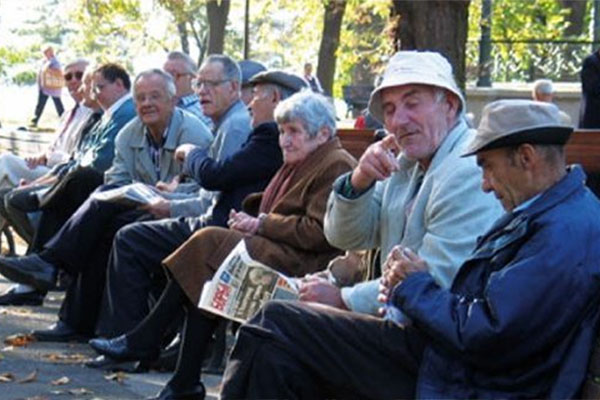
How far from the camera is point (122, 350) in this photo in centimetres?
846

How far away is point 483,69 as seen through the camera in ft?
79.8

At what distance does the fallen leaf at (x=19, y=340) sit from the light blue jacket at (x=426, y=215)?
4.04 metres

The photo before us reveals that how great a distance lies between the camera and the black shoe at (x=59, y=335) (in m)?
10.0

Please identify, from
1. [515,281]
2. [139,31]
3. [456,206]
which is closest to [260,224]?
[456,206]

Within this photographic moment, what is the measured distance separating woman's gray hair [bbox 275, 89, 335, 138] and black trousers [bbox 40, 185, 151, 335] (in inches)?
96.1

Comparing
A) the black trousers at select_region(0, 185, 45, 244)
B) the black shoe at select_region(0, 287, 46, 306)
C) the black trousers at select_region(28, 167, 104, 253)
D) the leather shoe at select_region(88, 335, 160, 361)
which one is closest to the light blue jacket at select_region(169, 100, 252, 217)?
the leather shoe at select_region(88, 335, 160, 361)

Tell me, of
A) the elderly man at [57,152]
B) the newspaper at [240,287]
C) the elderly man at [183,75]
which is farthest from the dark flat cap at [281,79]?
the elderly man at [57,152]

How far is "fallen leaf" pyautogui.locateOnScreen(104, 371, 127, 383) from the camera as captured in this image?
8523 millimetres

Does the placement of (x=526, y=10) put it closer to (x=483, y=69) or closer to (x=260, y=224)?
(x=483, y=69)

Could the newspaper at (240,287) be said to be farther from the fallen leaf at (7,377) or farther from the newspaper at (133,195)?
the newspaper at (133,195)

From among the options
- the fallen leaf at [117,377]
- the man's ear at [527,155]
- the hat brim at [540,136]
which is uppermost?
the hat brim at [540,136]

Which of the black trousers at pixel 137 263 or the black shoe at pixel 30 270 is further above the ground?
the black trousers at pixel 137 263

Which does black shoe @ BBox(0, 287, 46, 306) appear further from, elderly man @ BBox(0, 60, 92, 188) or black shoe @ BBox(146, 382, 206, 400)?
black shoe @ BBox(146, 382, 206, 400)

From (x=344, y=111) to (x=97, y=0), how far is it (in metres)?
13.5
